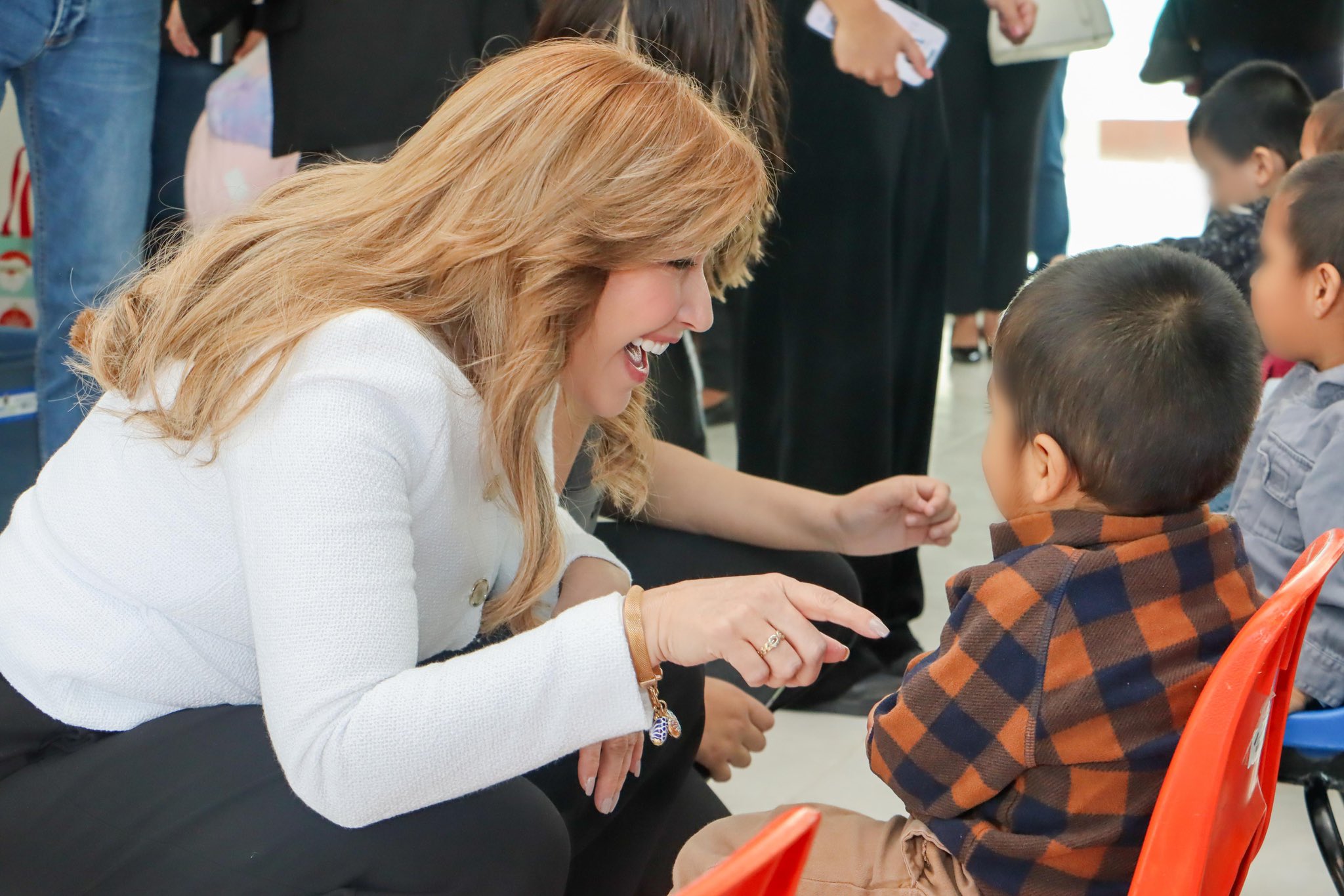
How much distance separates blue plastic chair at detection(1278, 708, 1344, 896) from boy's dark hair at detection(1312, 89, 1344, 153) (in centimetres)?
113

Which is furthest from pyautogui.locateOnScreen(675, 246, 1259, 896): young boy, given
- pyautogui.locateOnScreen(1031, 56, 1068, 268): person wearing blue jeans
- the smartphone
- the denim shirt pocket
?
pyautogui.locateOnScreen(1031, 56, 1068, 268): person wearing blue jeans

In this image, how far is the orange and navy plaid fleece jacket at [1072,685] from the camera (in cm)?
91

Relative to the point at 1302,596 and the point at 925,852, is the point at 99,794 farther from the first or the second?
the point at 1302,596

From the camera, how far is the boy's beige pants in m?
1.01

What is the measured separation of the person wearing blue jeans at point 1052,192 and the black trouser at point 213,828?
3.41 m

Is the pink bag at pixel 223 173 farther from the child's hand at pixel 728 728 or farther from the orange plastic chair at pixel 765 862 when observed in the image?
the orange plastic chair at pixel 765 862

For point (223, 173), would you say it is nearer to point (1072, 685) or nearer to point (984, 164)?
point (1072, 685)

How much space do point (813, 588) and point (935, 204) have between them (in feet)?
3.74

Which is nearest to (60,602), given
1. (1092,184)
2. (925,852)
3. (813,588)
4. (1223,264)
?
(813,588)

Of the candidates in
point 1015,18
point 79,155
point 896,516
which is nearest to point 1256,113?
point 1015,18

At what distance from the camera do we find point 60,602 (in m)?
1.02

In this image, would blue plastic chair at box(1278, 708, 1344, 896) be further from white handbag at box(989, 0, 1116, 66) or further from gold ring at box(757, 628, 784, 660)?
white handbag at box(989, 0, 1116, 66)

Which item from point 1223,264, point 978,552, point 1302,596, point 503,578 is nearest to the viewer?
point 1302,596

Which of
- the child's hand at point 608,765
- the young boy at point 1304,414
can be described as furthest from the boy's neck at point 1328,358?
the child's hand at point 608,765
